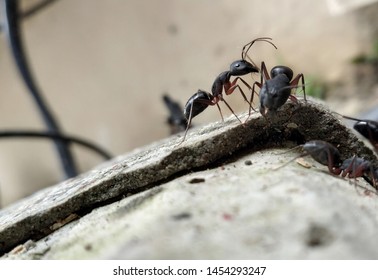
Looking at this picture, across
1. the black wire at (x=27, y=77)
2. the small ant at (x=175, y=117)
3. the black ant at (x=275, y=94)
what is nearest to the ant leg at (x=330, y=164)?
the black ant at (x=275, y=94)

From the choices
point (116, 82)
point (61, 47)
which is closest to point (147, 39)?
point (116, 82)

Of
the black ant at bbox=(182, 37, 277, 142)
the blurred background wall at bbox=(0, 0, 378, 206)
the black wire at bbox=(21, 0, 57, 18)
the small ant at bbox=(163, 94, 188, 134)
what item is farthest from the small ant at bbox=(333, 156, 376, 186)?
the black wire at bbox=(21, 0, 57, 18)

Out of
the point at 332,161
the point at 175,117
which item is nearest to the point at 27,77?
the point at 175,117

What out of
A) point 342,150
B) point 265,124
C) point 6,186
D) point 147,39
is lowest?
point 6,186

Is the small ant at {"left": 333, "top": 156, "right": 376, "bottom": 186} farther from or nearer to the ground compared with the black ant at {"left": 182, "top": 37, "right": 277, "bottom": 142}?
nearer to the ground

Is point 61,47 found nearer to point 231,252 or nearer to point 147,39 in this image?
point 147,39

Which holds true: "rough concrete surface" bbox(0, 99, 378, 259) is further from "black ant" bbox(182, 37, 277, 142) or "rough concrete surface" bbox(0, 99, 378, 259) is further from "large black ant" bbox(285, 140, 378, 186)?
"black ant" bbox(182, 37, 277, 142)
